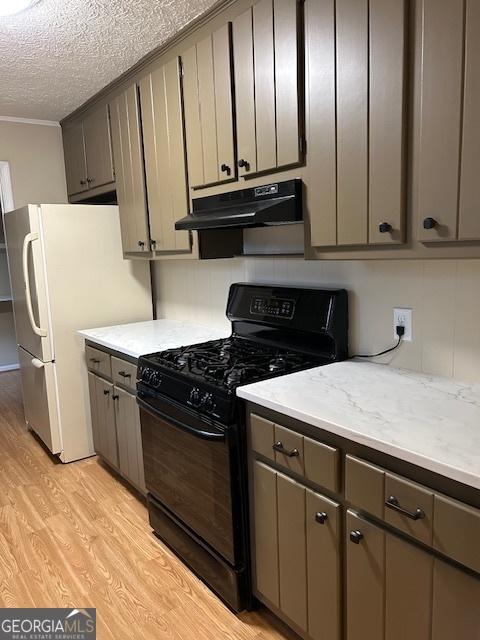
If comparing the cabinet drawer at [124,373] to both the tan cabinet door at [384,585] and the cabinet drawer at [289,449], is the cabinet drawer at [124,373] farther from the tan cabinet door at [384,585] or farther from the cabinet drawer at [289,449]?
the tan cabinet door at [384,585]

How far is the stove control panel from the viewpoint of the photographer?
84.8 inches

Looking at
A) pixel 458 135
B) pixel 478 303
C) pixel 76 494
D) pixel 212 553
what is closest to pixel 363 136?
pixel 458 135

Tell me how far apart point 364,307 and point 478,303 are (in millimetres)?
472

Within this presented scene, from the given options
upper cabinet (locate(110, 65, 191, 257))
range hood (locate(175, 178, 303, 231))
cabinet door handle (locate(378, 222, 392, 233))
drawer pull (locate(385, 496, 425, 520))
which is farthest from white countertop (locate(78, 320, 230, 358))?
drawer pull (locate(385, 496, 425, 520))

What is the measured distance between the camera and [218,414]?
5.58ft

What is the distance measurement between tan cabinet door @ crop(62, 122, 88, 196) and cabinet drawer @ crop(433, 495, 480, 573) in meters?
3.16

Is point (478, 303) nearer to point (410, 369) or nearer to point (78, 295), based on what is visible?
point (410, 369)

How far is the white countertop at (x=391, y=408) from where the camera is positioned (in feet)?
3.65

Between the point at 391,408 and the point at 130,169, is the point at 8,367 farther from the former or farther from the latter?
the point at 391,408

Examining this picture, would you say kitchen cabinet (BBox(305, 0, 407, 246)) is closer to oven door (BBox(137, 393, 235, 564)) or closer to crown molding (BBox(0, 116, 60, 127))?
oven door (BBox(137, 393, 235, 564))

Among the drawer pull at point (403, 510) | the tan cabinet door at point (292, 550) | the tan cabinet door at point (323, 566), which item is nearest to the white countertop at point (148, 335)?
the tan cabinet door at point (292, 550)

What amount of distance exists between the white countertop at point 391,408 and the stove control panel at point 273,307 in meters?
0.37

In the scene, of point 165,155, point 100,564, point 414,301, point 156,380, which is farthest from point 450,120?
point 100,564
